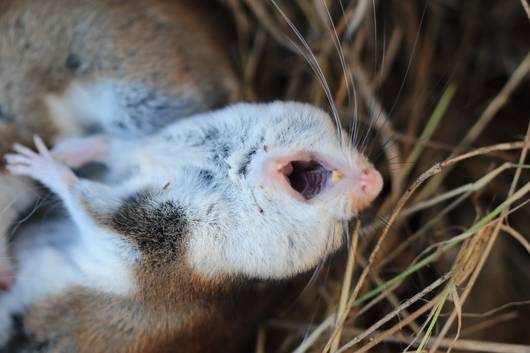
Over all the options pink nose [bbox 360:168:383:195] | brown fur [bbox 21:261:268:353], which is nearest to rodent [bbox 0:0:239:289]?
brown fur [bbox 21:261:268:353]

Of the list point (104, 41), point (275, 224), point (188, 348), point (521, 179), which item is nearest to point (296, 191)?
point (275, 224)

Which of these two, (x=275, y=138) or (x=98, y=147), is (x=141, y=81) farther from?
(x=275, y=138)

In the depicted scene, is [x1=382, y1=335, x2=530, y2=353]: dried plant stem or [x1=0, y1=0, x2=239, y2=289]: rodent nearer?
[x1=382, y1=335, x2=530, y2=353]: dried plant stem

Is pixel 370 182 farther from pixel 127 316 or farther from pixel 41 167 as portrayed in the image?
pixel 41 167

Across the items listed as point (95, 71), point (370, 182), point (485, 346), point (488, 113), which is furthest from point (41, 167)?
point (488, 113)

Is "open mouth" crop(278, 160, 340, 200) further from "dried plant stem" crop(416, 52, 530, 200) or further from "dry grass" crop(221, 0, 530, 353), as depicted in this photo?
"dried plant stem" crop(416, 52, 530, 200)

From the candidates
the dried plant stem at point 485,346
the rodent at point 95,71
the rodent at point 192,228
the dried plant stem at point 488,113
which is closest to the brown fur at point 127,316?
the rodent at point 192,228

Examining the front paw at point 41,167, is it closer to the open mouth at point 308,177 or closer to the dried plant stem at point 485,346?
the open mouth at point 308,177
